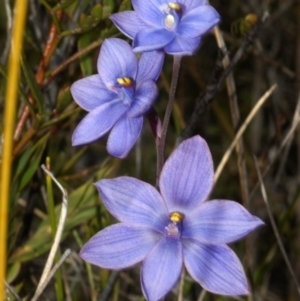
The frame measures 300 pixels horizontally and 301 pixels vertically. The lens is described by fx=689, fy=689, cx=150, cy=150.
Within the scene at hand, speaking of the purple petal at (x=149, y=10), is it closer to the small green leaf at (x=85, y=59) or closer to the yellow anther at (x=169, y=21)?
the yellow anther at (x=169, y=21)

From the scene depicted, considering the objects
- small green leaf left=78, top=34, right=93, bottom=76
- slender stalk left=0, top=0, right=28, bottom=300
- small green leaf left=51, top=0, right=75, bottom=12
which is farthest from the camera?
small green leaf left=78, top=34, right=93, bottom=76

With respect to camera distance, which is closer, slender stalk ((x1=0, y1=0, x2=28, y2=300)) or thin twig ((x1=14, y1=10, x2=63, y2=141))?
slender stalk ((x1=0, y1=0, x2=28, y2=300))

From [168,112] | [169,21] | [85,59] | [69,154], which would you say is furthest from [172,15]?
[69,154]

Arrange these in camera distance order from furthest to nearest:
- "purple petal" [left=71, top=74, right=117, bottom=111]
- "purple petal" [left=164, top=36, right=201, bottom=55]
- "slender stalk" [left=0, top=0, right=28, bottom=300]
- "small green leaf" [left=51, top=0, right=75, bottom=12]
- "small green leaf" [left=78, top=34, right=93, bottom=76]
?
"small green leaf" [left=78, top=34, right=93, bottom=76] < "small green leaf" [left=51, top=0, right=75, bottom=12] < "purple petal" [left=71, top=74, right=117, bottom=111] < "purple petal" [left=164, top=36, right=201, bottom=55] < "slender stalk" [left=0, top=0, right=28, bottom=300]

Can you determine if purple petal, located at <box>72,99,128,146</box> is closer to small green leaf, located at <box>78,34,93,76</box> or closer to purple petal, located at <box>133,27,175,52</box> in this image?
purple petal, located at <box>133,27,175,52</box>

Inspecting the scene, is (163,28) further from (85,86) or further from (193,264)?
(193,264)

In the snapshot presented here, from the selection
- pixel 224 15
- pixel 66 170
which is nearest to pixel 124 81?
pixel 66 170

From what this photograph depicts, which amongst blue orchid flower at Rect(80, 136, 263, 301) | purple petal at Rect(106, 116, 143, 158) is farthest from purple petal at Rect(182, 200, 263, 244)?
purple petal at Rect(106, 116, 143, 158)
